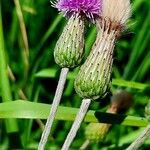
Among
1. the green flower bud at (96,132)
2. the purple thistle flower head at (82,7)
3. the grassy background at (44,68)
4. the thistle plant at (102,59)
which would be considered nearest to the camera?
the thistle plant at (102,59)

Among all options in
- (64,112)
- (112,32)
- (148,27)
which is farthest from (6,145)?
Result: (148,27)

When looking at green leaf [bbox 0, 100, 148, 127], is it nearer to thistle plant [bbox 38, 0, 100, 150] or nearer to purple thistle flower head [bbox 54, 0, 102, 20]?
thistle plant [bbox 38, 0, 100, 150]

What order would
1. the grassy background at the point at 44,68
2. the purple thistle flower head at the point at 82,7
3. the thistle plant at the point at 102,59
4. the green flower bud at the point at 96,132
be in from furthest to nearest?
the grassy background at the point at 44,68, the green flower bud at the point at 96,132, the purple thistle flower head at the point at 82,7, the thistle plant at the point at 102,59

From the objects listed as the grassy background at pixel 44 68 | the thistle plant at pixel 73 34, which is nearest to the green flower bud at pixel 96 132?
the grassy background at pixel 44 68

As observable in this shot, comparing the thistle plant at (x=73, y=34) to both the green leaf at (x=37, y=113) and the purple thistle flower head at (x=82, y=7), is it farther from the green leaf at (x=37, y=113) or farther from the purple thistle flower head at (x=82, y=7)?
the green leaf at (x=37, y=113)

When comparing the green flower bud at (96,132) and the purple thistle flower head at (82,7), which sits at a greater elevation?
the purple thistle flower head at (82,7)

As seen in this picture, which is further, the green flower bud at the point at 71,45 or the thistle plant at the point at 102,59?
the green flower bud at the point at 71,45

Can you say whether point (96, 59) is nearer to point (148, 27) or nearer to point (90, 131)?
point (90, 131)
